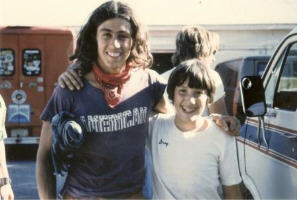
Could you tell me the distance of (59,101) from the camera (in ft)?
6.34

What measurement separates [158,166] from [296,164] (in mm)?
634

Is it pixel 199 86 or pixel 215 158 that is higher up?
pixel 199 86

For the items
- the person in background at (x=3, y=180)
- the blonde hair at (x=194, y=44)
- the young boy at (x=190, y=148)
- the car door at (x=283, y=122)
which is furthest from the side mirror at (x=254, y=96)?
the person in background at (x=3, y=180)

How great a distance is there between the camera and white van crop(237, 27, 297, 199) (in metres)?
2.40

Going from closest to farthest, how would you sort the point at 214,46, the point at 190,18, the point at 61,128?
the point at 61,128, the point at 214,46, the point at 190,18

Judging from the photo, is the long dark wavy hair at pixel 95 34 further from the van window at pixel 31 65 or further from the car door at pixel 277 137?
the van window at pixel 31 65

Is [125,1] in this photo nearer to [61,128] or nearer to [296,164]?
[61,128]

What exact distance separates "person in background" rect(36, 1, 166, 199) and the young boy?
100mm

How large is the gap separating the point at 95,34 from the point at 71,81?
9.9 inches

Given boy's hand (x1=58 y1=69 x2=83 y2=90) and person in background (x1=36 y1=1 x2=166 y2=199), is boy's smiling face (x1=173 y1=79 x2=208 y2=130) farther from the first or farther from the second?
boy's hand (x1=58 y1=69 x2=83 y2=90)

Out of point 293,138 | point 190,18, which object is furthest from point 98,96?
point 190,18

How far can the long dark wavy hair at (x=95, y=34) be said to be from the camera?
199 cm

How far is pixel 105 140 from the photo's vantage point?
1961 millimetres

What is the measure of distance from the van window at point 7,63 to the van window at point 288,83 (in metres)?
6.06
